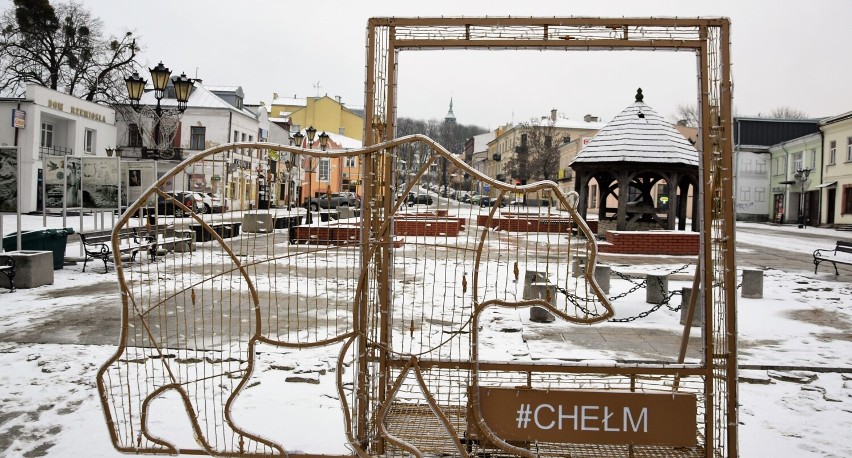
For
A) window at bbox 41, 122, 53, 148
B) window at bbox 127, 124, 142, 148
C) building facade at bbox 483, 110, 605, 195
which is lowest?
window at bbox 41, 122, 53, 148

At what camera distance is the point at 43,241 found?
12.1 m

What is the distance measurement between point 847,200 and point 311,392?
40642 millimetres

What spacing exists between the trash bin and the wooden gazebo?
15.5 m

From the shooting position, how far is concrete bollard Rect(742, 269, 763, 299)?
33.9 feet

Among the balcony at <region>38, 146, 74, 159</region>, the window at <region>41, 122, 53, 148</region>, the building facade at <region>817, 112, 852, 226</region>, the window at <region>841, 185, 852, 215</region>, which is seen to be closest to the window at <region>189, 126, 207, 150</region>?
the balcony at <region>38, 146, 74, 159</region>

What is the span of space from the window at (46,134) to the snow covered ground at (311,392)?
30.6m

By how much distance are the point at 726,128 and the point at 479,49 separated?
63.9 inches

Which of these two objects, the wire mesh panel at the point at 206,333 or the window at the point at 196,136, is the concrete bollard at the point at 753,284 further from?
the window at the point at 196,136

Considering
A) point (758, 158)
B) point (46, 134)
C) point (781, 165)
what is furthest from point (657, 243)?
point (758, 158)

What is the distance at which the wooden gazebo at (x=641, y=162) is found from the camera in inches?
763

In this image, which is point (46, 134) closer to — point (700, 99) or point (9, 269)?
point (9, 269)

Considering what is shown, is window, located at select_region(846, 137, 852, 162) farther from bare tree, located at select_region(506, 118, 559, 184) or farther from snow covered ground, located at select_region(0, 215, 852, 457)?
A: snow covered ground, located at select_region(0, 215, 852, 457)

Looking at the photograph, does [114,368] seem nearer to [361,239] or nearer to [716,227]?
[361,239]

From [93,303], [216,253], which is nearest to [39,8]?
[216,253]
